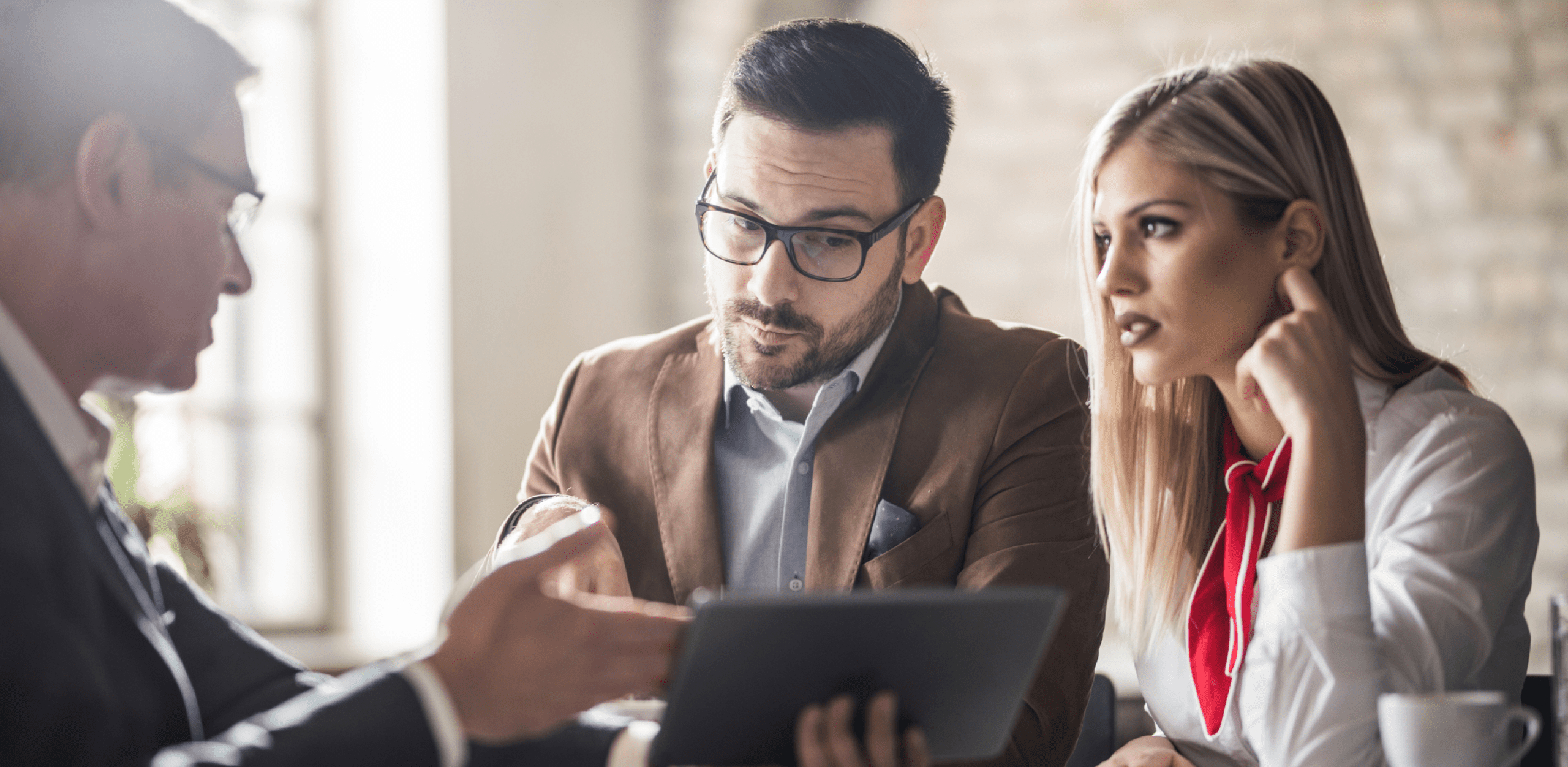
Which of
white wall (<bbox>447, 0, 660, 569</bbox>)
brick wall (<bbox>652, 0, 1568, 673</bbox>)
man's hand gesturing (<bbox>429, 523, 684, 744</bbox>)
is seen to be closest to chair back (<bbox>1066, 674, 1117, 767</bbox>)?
man's hand gesturing (<bbox>429, 523, 684, 744</bbox>)

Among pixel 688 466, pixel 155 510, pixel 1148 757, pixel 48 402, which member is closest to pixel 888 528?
pixel 688 466

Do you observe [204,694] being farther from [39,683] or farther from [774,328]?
[774,328]

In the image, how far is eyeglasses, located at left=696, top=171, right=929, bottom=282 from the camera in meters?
1.69

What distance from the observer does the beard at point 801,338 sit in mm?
1734

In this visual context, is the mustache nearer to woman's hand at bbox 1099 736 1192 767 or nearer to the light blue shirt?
the light blue shirt

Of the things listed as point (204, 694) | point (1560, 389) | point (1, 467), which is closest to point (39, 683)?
point (1, 467)

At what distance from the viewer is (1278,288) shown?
4.79 ft

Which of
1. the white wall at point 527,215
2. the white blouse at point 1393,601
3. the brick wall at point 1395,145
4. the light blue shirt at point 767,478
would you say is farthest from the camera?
the white wall at point 527,215

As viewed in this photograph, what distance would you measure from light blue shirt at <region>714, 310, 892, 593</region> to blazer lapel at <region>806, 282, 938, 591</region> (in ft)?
0.06

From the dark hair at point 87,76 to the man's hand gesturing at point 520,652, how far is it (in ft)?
1.62

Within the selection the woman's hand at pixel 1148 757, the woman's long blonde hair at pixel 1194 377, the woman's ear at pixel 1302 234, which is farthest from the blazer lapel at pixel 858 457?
the woman's ear at pixel 1302 234

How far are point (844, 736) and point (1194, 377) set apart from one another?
86cm

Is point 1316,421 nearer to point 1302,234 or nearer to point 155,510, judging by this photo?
point 1302,234

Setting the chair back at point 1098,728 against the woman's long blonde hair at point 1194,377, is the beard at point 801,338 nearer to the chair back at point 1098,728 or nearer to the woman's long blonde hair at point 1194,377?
the woman's long blonde hair at point 1194,377
